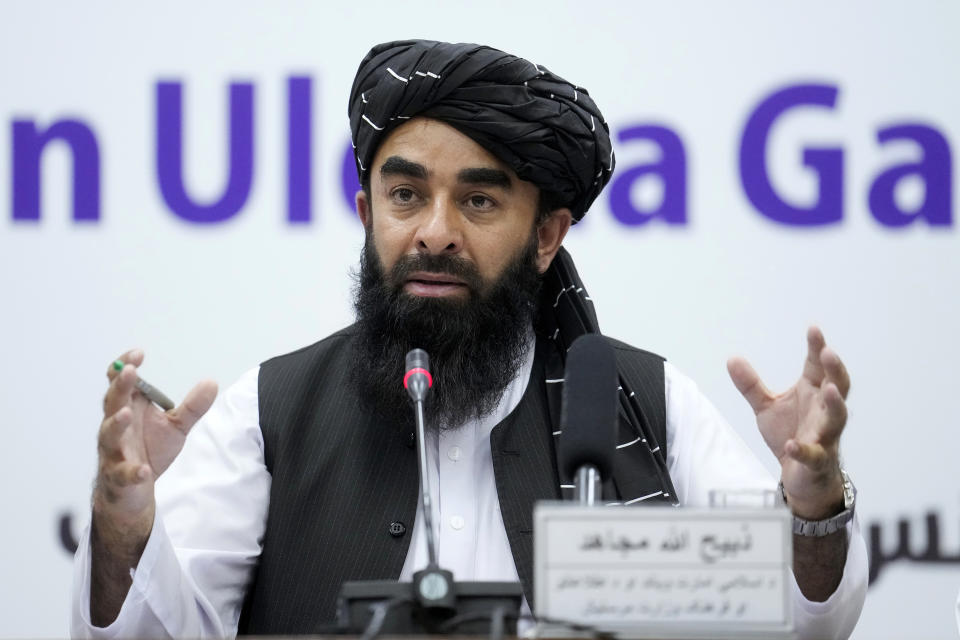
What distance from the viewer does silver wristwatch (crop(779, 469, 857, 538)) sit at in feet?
8.01

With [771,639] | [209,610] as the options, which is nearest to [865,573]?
[771,639]

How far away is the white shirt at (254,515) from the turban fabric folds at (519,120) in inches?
4.6

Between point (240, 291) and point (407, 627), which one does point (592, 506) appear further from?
point (240, 291)

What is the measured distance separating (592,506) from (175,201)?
213 centimetres

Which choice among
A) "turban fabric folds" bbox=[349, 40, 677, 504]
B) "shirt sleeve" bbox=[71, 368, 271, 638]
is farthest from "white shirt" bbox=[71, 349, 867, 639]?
"turban fabric folds" bbox=[349, 40, 677, 504]

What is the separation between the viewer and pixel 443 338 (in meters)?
3.00

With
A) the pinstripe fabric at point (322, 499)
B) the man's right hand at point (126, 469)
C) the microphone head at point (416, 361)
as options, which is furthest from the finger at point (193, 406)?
the pinstripe fabric at point (322, 499)

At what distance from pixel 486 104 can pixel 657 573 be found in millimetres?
A: 1380

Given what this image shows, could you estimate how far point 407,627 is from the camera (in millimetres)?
1944

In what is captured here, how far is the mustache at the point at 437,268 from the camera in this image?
2947 mm

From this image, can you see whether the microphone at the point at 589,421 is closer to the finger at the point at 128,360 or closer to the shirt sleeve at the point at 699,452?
the finger at the point at 128,360

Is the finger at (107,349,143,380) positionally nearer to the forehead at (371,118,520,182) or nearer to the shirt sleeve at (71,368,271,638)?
the shirt sleeve at (71,368,271,638)

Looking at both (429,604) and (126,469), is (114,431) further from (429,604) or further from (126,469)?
(429,604)

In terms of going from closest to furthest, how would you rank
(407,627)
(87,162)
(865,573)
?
1. (407,627)
2. (865,573)
3. (87,162)
